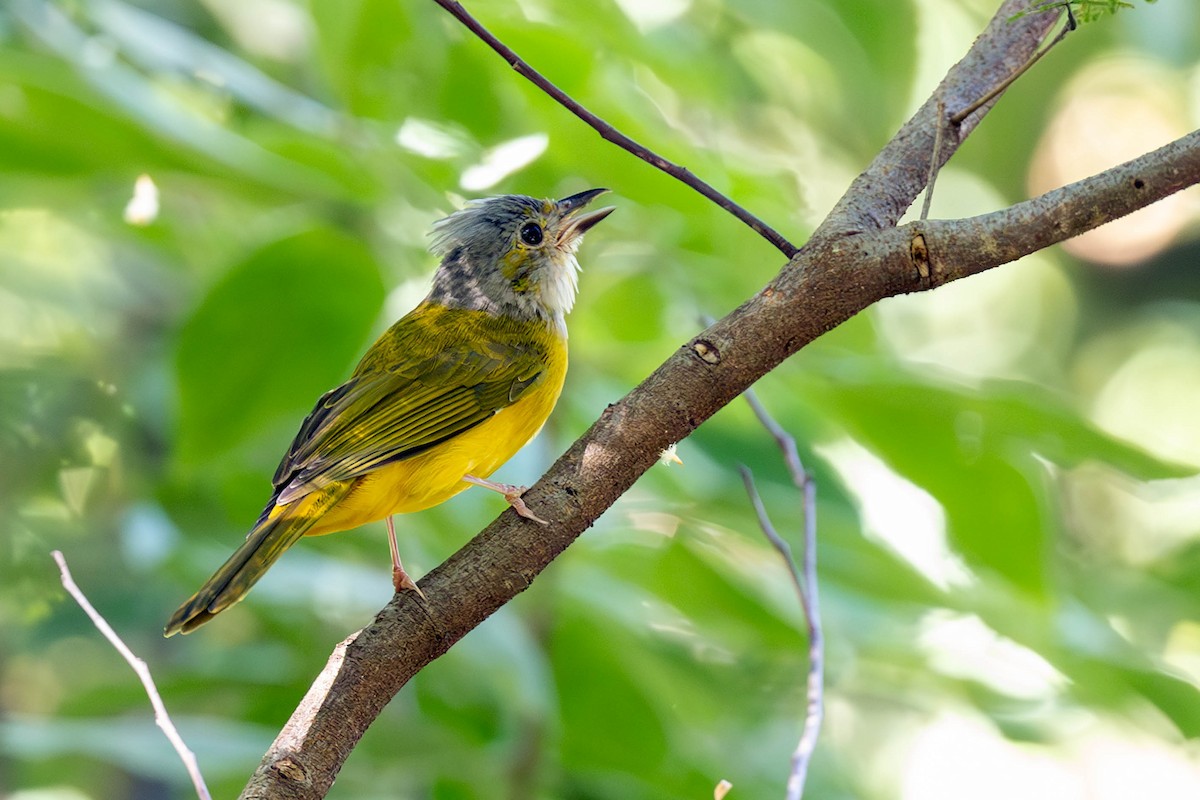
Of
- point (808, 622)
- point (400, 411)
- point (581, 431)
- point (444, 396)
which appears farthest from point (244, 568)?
point (808, 622)

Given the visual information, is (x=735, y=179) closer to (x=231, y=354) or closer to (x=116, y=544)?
(x=231, y=354)

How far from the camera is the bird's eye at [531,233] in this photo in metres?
3.83

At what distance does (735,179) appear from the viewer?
2779 millimetres

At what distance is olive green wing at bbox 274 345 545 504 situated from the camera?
9.25 ft

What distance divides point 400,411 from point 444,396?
13 cm

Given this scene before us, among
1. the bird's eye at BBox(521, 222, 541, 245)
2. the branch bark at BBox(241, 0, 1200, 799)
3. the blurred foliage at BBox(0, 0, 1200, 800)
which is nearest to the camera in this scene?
the branch bark at BBox(241, 0, 1200, 799)

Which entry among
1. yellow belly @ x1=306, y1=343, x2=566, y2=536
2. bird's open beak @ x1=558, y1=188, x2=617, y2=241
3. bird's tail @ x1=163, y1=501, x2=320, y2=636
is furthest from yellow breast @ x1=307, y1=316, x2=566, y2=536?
bird's open beak @ x1=558, y1=188, x2=617, y2=241

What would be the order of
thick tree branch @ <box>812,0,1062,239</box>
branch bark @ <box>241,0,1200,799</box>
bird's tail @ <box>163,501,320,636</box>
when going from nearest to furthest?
branch bark @ <box>241,0,1200,799</box> < thick tree branch @ <box>812,0,1062,239</box> < bird's tail @ <box>163,501,320,636</box>

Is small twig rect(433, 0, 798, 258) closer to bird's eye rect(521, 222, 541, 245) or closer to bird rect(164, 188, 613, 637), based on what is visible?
bird rect(164, 188, 613, 637)

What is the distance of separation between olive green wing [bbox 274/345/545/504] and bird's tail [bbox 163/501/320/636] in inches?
2.5

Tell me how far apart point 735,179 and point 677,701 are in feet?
4.07

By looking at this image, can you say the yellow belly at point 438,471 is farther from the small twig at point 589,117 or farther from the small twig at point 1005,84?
the small twig at point 1005,84

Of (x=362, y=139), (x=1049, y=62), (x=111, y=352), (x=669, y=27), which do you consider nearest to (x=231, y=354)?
(x=362, y=139)

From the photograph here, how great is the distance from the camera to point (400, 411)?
3.10 m
